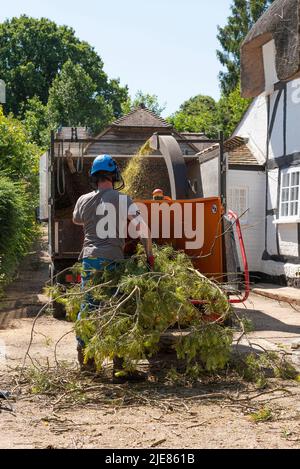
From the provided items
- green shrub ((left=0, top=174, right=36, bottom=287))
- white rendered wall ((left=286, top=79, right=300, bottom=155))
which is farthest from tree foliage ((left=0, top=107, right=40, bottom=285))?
white rendered wall ((left=286, top=79, right=300, bottom=155))

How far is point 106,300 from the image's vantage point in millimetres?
5938

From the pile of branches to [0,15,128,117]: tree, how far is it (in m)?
45.0

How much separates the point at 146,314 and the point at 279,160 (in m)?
11.5

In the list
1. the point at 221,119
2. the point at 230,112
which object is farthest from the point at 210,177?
the point at 221,119

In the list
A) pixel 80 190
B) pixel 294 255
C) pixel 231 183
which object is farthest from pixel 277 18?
pixel 231 183

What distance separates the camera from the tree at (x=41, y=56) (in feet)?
163

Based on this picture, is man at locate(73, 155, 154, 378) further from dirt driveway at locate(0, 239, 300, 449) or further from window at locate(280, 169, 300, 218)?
window at locate(280, 169, 300, 218)

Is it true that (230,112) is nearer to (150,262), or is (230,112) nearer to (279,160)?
(279,160)

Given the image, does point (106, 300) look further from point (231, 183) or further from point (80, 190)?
point (231, 183)

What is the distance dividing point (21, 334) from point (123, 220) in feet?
10.8

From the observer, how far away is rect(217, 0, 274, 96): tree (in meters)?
35.5

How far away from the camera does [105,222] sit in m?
6.30

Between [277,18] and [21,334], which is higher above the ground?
[277,18]
